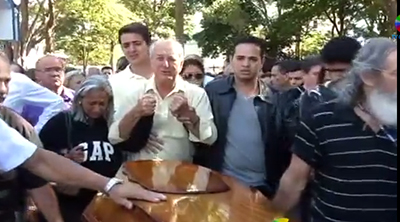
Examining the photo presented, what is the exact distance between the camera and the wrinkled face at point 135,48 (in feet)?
16.0

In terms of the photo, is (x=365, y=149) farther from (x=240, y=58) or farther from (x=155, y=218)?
(x=240, y=58)

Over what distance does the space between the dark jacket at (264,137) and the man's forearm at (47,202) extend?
3.72 feet

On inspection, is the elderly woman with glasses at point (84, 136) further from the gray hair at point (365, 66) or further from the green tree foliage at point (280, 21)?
the green tree foliage at point (280, 21)

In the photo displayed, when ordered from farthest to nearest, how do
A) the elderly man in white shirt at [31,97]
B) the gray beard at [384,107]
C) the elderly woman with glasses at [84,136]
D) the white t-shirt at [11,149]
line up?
the elderly man in white shirt at [31,97]
the elderly woman with glasses at [84,136]
the gray beard at [384,107]
the white t-shirt at [11,149]

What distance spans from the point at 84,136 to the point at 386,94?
2253mm

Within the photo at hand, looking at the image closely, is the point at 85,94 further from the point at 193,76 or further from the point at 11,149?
the point at 193,76

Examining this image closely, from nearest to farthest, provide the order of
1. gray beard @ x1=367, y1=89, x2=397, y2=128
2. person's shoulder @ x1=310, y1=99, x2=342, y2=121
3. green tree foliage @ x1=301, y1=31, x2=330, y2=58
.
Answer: gray beard @ x1=367, y1=89, x2=397, y2=128 < person's shoulder @ x1=310, y1=99, x2=342, y2=121 < green tree foliage @ x1=301, y1=31, x2=330, y2=58

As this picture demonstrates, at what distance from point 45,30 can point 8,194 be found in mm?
24698

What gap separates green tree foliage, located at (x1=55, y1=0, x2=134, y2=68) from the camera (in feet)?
105

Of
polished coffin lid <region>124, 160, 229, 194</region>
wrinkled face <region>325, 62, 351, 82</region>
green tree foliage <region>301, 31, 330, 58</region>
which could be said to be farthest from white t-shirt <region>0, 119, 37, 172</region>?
green tree foliage <region>301, 31, 330, 58</region>

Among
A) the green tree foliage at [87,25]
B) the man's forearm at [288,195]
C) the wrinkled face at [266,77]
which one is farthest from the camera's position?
the green tree foliage at [87,25]

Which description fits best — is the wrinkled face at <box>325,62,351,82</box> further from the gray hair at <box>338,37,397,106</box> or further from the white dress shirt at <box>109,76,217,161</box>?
the gray hair at <box>338,37,397,106</box>

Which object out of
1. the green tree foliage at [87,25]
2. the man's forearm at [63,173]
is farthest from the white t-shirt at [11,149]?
the green tree foliage at [87,25]

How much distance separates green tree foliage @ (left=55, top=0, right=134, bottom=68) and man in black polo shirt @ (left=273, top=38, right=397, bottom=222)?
26.4 meters
